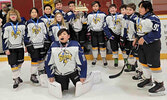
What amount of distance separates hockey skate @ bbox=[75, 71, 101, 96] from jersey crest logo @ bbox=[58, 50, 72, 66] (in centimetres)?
35

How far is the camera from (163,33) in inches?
172

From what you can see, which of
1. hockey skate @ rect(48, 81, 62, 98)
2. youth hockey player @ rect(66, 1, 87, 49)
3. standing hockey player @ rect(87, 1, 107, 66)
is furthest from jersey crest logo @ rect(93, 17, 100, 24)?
hockey skate @ rect(48, 81, 62, 98)

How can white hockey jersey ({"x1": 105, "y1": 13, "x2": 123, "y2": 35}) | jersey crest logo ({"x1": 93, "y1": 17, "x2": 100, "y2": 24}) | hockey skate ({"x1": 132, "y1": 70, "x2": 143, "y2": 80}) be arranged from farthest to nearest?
1. jersey crest logo ({"x1": 93, "y1": 17, "x2": 100, "y2": 24})
2. white hockey jersey ({"x1": 105, "y1": 13, "x2": 123, "y2": 35})
3. hockey skate ({"x1": 132, "y1": 70, "x2": 143, "y2": 80})

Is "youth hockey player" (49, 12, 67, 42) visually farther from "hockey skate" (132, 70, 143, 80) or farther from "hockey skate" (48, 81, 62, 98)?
"hockey skate" (132, 70, 143, 80)

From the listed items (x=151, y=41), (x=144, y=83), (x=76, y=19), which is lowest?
(x=144, y=83)

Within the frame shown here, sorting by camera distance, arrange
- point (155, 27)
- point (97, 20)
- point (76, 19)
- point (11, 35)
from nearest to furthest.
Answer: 1. point (155, 27)
2. point (11, 35)
3. point (97, 20)
4. point (76, 19)

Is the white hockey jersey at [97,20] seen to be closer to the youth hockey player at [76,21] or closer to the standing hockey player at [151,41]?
the youth hockey player at [76,21]

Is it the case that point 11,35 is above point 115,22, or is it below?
below

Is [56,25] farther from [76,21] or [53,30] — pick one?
[76,21]

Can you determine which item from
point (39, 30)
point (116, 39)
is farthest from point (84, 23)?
point (39, 30)

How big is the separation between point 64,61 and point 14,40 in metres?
0.97

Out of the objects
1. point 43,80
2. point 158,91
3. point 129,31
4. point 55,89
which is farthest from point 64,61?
point 129,31

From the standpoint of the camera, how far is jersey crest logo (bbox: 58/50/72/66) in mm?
2549

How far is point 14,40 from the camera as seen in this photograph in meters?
2.98
